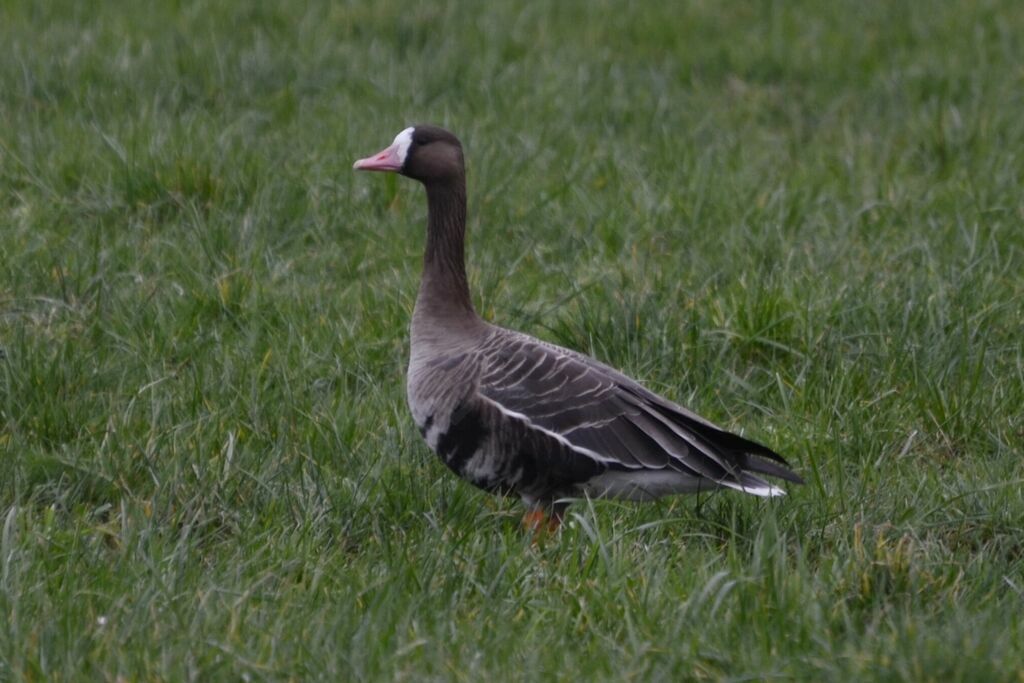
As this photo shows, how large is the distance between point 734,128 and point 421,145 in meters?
3.42

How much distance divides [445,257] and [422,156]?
0.33 meters

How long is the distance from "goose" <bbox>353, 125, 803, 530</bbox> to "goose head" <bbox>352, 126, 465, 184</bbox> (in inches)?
25.5

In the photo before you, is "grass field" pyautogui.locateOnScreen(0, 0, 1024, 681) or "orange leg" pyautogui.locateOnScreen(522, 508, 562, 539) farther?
"orange leg" pyautogui.locateOnScreen(522, 508, 562, 539)

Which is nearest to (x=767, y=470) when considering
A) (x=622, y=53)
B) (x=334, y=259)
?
(x=334, y=259)

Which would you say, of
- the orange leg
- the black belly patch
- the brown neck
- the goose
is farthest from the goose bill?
the orange leg

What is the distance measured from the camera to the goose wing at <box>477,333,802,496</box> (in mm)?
4398

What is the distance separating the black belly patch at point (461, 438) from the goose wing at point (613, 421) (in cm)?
7

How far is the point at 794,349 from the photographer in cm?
547

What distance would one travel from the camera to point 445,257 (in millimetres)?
4961

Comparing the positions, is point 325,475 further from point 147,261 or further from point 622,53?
point 622,53

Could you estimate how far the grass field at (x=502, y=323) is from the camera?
3578mm

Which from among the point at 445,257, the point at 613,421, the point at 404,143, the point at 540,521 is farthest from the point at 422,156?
the point at 540,521

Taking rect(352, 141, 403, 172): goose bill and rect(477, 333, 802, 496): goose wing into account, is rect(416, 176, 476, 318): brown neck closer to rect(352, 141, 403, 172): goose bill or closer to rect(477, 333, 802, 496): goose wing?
rect(352, 141, 403, 172): goose bill

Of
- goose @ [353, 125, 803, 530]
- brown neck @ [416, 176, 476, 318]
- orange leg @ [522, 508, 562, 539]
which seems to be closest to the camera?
orange leg @ [522, 508, 562, 539]
